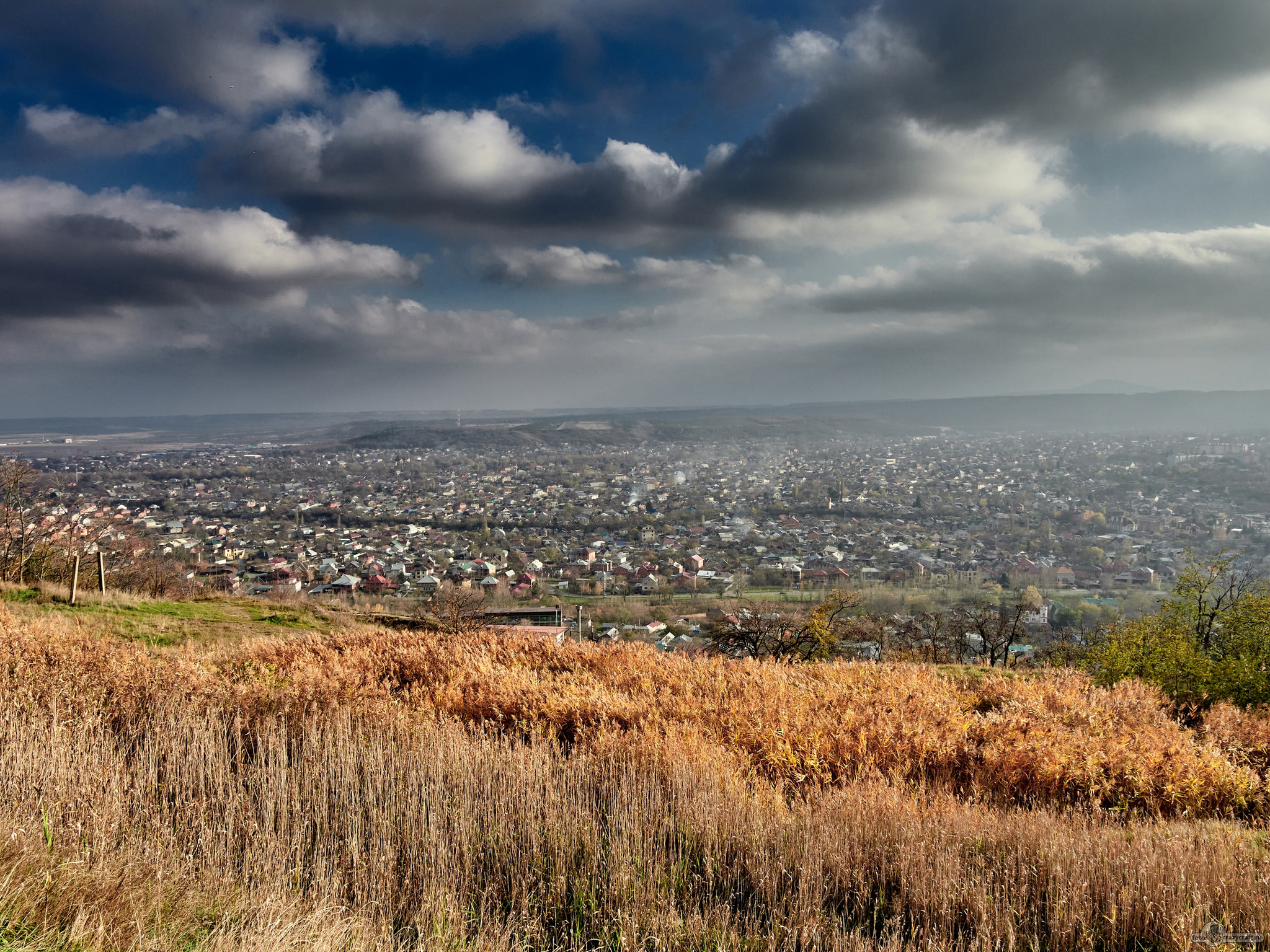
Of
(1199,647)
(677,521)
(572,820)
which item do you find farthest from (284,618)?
(677,521)

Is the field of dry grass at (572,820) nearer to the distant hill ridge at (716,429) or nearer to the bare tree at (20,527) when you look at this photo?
the bare tree at (20,527)

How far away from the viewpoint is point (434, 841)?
4184 mm

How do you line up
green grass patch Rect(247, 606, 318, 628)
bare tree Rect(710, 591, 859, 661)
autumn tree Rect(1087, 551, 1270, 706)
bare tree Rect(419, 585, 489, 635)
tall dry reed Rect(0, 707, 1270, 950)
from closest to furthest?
1. tall dry reed Rect(0, 707, 1270, 950)
2. autumn tree Rect(1087, 551, 1270, 706)
3. green grass patch Rect(247, 606, 318, 628)
4. bare tree Rect(419, 585, 489, 635)
5. bare tree Rect(710, 591, 859, 661)

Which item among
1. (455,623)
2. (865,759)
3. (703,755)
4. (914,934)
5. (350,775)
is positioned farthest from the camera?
(455,623)

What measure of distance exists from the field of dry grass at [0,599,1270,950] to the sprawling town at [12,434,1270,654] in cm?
1894

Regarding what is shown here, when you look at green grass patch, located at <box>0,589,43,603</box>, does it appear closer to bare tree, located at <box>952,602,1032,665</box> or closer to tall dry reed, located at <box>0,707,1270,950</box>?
tall dry reed, located at <box>0,707,1270,950</box>

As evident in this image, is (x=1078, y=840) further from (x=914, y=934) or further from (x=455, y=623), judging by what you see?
(x=455, y=623)

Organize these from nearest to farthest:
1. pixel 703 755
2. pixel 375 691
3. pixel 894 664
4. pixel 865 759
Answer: pixel 703 755 → pixel 865 759 → pixel 375 691 → pixel 894 664

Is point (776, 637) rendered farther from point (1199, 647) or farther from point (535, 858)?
point (535, 858)

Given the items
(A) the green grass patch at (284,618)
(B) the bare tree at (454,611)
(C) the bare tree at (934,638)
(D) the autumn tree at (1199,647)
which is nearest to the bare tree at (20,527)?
(A) the green grass patch at (284,618)

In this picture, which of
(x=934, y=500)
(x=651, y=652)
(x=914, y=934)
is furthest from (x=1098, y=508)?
(x=914, y=934)

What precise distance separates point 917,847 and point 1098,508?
303 ft

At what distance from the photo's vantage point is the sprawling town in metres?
43.1

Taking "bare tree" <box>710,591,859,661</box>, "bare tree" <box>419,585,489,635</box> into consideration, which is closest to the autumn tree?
"bare tree" <box>710,591,859,661</box>
